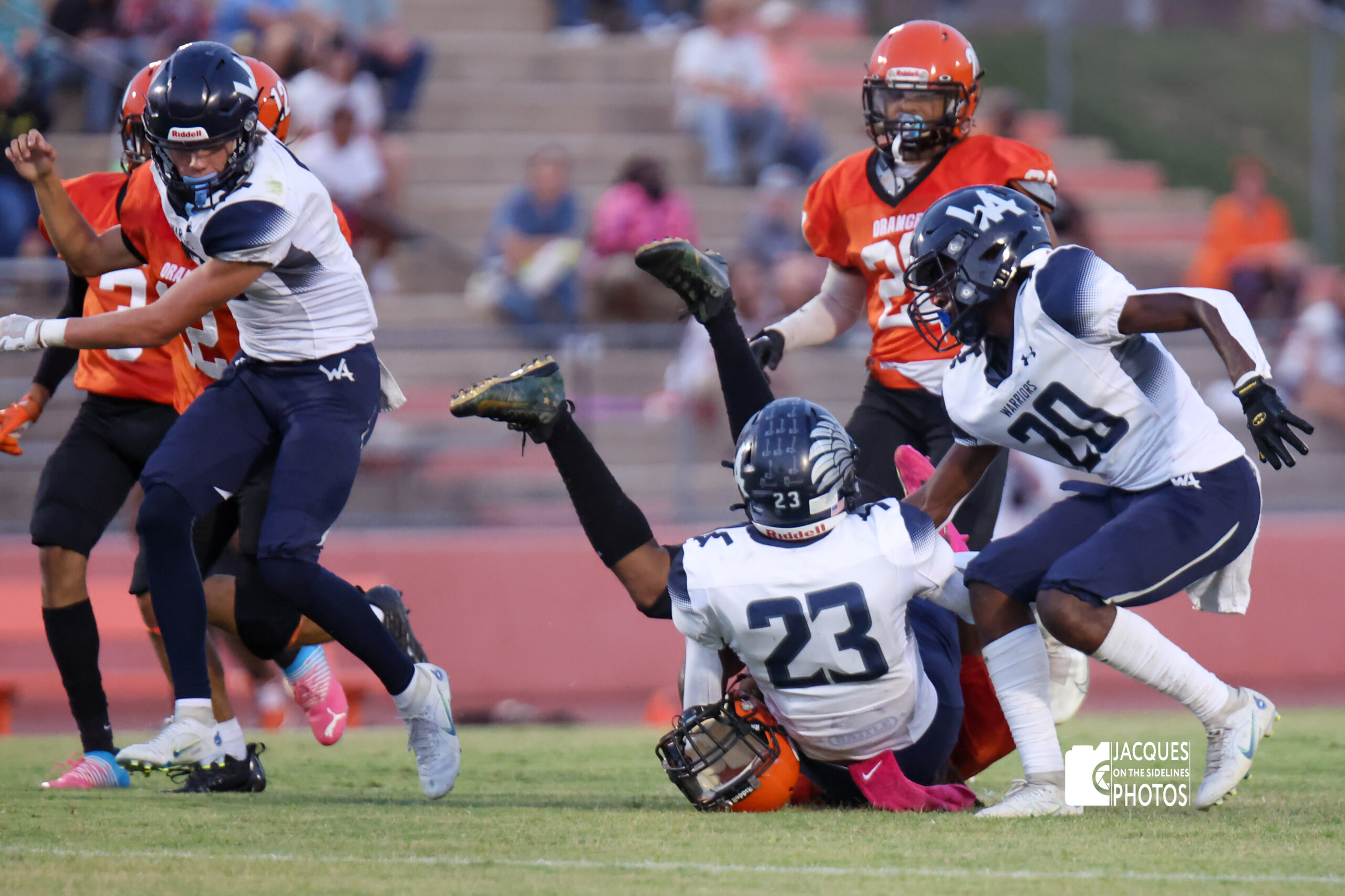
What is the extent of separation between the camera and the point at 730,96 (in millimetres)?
12391

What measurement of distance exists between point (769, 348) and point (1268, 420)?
2028 millimetres

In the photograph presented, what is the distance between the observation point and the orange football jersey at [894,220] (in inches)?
217

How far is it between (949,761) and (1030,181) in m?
1.89

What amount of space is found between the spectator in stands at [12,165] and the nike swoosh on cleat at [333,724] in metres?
5.09

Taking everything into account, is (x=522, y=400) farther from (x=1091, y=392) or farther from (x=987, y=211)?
(x=1091, y=392)

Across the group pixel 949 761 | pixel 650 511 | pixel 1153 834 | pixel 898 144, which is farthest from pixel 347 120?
pixel 1153 834

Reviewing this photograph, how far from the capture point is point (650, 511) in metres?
9.29

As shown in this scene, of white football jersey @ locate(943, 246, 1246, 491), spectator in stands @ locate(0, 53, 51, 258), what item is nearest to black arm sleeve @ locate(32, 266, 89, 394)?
white football jersey @ locate(943, 246, 1246, 491)

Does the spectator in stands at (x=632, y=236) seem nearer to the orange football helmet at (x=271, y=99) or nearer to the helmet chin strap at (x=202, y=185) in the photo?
the orange football helmet at (x=271, y=99)

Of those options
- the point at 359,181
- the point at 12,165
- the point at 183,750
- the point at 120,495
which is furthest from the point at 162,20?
the point at 183,750

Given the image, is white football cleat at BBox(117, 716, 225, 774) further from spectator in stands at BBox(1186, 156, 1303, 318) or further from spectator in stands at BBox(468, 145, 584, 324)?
spectator in stands at BBox(1186, 156, 1303, 318)

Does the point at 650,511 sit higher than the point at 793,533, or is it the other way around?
the point at 793,533

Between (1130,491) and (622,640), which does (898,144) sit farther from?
(622,640)

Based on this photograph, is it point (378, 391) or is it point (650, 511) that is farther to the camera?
point (650, 511)
